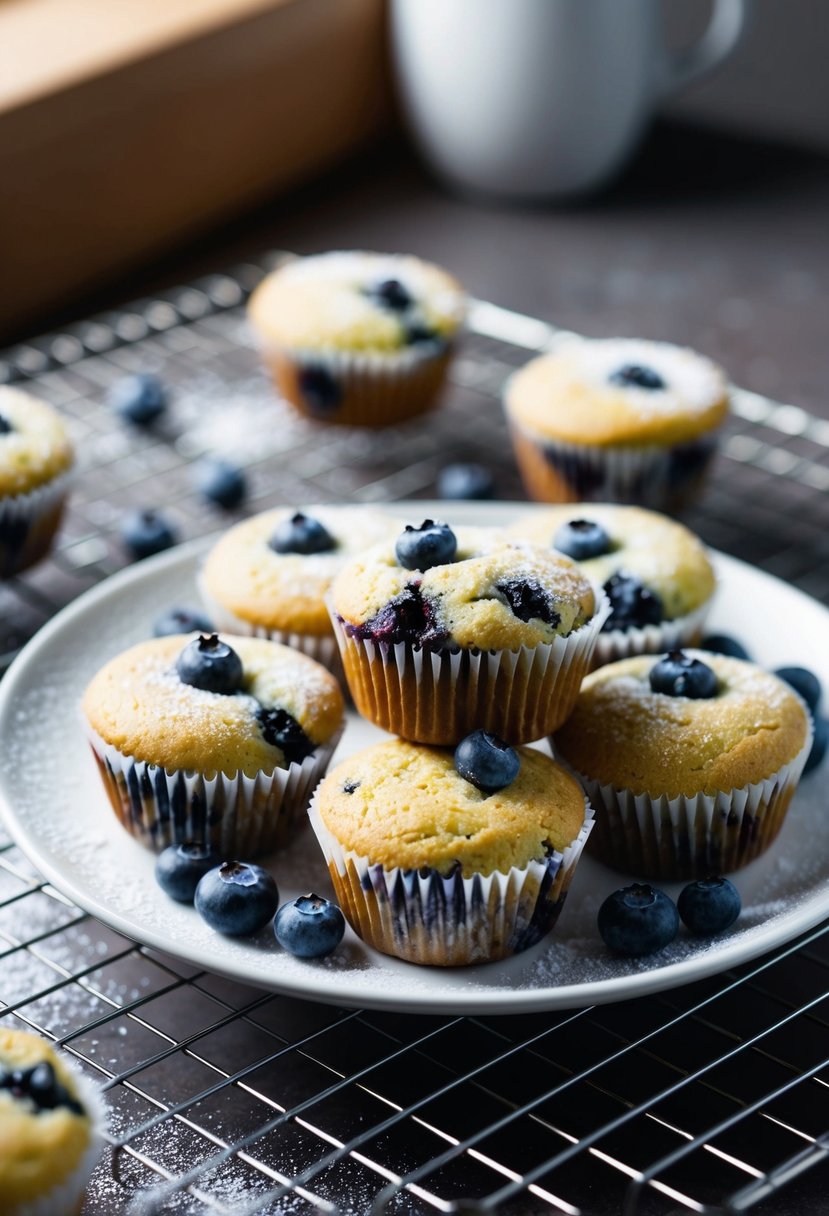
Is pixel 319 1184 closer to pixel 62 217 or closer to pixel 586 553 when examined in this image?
pixel 586 553

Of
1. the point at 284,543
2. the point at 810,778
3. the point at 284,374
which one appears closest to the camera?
the point at 810,778

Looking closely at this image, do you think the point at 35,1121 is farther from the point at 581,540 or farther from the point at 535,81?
the point at 535,81

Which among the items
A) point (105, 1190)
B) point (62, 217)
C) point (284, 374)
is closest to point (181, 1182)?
point (105, 1190)

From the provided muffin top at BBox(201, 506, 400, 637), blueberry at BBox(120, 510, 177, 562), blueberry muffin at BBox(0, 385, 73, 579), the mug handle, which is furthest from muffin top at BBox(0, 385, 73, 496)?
the mug handle

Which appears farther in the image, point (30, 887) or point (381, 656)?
point (30, 887)

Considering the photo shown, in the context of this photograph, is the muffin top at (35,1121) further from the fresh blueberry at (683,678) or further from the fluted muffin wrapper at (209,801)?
the fresh blueberry at (683,678)

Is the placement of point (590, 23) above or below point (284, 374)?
above

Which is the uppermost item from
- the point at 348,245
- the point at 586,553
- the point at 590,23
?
the point at 590,23
